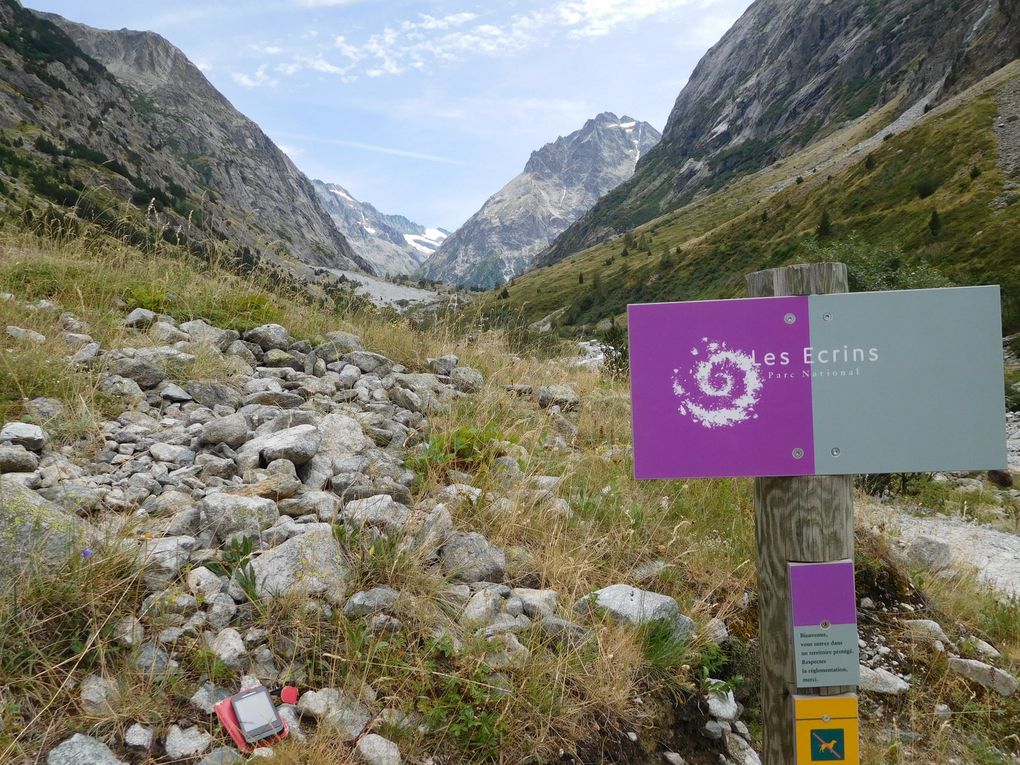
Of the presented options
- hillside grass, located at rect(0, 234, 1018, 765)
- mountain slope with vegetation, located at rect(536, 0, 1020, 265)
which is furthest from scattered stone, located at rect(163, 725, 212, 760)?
mountain slope with vegetation, located at rect(536, 0, 1020, 265)

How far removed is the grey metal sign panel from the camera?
89.3 inches

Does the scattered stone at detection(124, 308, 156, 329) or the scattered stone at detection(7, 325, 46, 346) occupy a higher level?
the scattered stone at detection(124, 308, 156, 329)

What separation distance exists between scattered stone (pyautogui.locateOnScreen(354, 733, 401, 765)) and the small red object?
0.30 m

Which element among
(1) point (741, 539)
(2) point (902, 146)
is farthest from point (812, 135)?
(1) point (741, 539)

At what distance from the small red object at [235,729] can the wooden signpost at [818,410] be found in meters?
1.74

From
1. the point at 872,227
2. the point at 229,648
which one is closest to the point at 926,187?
the point at 872,227

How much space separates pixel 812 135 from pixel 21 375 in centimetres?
17870

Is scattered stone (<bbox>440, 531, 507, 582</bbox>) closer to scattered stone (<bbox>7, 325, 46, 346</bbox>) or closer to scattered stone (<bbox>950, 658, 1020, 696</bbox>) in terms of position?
scattered stone (<bbox>950, 658, 1020, 696</bbox>)

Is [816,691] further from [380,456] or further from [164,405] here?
[164,405]

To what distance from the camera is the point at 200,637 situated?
256 cm

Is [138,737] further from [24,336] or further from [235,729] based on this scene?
[24,336]

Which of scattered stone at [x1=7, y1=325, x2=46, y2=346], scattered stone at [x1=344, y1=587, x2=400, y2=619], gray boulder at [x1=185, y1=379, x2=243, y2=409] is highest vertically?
scattered stone at [x1=7, y1=325, x2=46, y2=346]

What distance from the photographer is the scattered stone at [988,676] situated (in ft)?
13.0

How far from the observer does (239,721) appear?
225 cm
